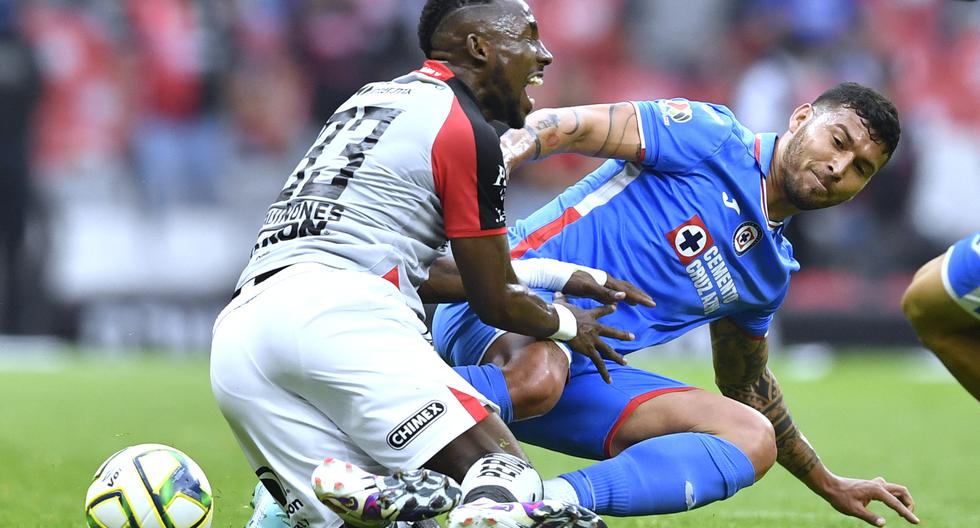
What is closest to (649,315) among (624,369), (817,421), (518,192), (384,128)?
(624,369)

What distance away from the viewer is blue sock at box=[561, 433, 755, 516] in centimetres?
440

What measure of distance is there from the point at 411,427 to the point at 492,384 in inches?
29.9

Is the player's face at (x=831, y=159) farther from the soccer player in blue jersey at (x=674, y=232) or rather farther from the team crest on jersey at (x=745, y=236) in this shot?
the team crest on jersey at (x=745, y=236)

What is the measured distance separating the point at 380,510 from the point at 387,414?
0.29 meters

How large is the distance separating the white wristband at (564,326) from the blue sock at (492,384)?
264mm

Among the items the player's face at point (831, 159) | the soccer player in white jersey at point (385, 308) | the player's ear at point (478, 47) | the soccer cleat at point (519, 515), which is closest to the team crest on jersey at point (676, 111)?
the player's face at point (831, 159)

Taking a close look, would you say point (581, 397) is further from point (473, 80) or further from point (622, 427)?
point (473, 80)

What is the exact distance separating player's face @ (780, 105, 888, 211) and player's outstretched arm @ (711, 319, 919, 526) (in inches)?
24.2

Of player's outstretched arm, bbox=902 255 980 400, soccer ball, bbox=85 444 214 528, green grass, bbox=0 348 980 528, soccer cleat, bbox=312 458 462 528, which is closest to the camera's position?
soccer cleat, bbox=312 458 462 528

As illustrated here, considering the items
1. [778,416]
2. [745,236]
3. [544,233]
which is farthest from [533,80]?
[778,416]

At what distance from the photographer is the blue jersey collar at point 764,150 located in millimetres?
5152

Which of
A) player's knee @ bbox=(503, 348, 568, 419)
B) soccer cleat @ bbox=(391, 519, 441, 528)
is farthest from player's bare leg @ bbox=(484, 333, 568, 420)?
soccer cleat @ bbox=(391, 519, 441, 528)

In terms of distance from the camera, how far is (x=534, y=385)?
4.62 metres

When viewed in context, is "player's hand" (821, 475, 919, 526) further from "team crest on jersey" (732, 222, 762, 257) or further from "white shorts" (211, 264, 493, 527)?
"white shorts" (211, 264, 493, 527)
